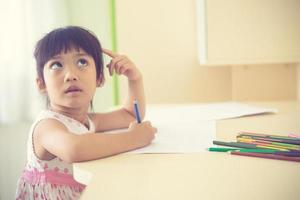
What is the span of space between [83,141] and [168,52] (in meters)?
0.99

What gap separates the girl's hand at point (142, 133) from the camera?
634 mm

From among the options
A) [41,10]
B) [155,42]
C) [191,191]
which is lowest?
[191,191]

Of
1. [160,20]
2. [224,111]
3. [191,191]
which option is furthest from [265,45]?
[191,191]

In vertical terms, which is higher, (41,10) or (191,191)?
(41,10)

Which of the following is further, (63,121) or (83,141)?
(63,121)

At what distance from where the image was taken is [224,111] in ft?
3.26

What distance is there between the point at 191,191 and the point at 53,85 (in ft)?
1.20

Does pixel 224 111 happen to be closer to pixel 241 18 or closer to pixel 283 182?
pixel 241 18

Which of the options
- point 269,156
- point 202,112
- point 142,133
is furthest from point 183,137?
point 202,112

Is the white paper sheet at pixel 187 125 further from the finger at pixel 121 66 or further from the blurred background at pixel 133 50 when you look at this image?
the blurred background at pixel 133 50

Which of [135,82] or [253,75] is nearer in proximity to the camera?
[135,82]

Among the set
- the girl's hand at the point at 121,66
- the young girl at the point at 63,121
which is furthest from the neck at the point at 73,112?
the girl's hand at the point at 121,66

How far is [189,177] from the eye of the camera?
0.47 m

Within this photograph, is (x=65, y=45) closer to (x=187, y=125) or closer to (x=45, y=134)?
(x=45, y=134)
